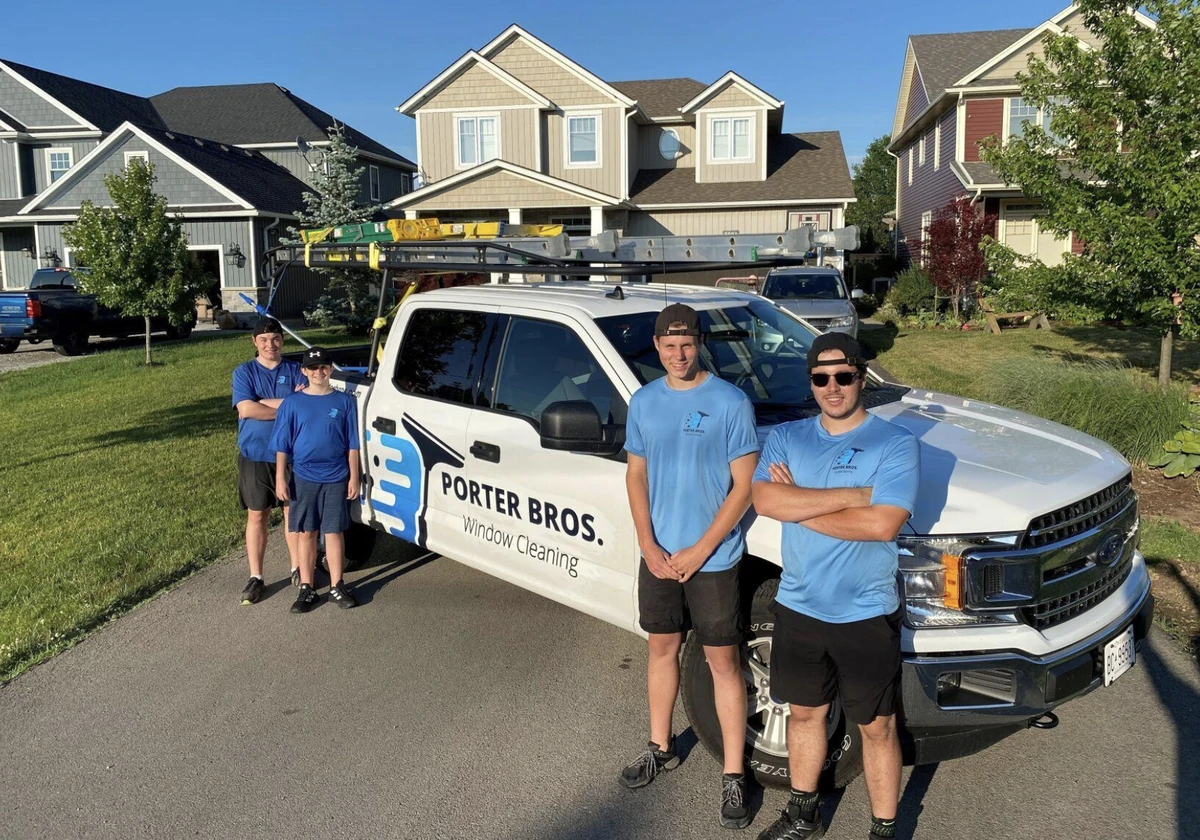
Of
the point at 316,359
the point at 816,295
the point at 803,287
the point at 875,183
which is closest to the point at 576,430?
the point at 316,359

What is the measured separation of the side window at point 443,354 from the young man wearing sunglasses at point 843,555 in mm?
2214

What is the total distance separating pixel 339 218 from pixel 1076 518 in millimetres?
22527

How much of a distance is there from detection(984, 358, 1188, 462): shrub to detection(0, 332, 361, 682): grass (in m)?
7.25

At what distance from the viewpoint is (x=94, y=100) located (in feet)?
117

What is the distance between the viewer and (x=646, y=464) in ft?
11.3

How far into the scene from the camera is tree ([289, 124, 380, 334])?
2269cm

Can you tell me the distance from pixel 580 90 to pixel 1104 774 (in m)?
27.2

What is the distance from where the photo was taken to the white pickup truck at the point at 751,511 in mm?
3166

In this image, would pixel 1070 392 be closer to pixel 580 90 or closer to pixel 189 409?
pixel 189 409

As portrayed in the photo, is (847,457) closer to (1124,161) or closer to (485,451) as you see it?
(485,451)

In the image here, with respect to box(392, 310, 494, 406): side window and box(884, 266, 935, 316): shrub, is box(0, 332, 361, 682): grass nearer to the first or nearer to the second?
box(392, 310, 494, 406): side window

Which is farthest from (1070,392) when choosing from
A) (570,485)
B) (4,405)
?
(4,405)

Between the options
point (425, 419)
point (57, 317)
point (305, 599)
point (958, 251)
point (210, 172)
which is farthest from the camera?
point (210, 172)

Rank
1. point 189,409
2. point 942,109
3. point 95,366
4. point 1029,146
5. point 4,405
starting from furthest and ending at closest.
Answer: point 942,109 → point 95,366 → point 4,405 → point 189,409 → point 1029,146
